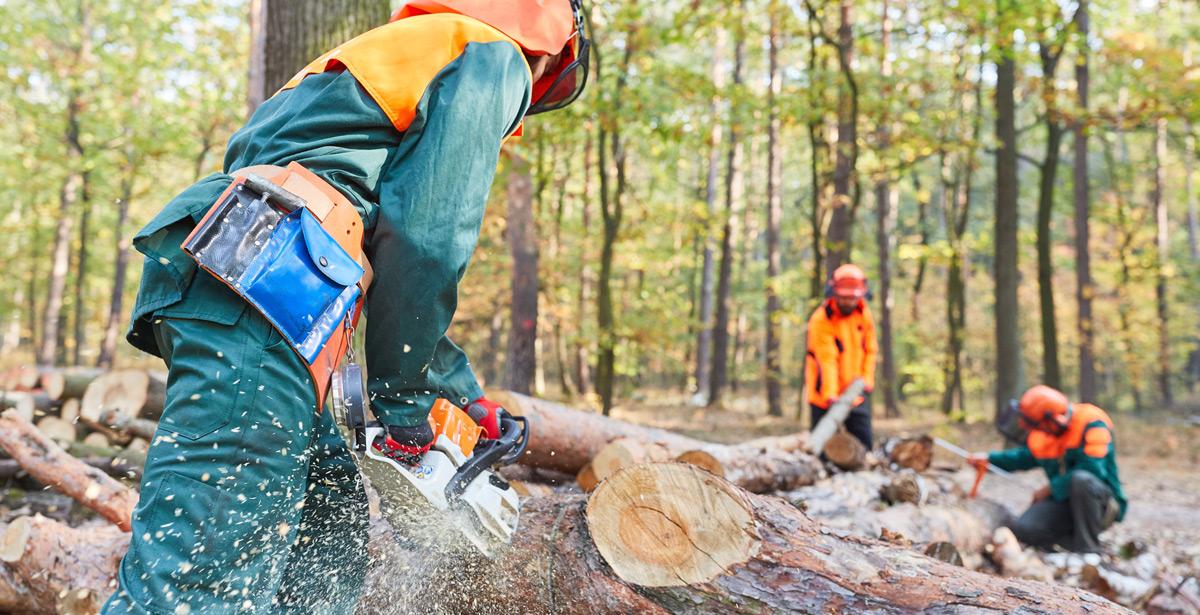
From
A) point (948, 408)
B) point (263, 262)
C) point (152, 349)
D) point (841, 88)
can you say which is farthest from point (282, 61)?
point (948, 408)

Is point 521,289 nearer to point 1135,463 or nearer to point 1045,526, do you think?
point 1045,526

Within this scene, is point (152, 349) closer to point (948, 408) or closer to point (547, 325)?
point (547, 325)

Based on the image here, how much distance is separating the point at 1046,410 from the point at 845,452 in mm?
1547

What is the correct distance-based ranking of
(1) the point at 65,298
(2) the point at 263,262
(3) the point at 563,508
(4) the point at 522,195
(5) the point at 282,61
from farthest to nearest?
(1) the point at 65,298, (4) the point at 522,195, (5) the point at 282,61, (3) the point at 563,508, (2) the point at 263,262

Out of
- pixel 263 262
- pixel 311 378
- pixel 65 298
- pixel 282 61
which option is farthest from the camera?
pixel 65 298

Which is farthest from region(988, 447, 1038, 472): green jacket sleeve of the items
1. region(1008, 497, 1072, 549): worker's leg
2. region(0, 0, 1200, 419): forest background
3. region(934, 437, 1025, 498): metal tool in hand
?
region(0, 0, 1200, 419): forest background

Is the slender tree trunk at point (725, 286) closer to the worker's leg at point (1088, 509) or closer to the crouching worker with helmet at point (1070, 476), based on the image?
the crouching worker with helmet at point (1070, 476)

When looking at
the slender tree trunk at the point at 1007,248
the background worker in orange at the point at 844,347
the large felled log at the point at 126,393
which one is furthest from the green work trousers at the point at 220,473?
the slender tree trunk at the point at 1007,248

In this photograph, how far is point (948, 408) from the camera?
16.5 metres

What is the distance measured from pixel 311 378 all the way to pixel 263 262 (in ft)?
0.88

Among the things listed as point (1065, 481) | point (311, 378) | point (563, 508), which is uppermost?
point (311, 378)

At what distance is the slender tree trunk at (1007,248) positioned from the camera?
36.2 ft

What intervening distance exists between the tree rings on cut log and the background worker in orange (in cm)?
442

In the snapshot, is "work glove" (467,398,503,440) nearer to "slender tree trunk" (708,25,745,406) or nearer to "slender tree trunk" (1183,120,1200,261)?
"slender tree trunk" (708,25,745,406)
